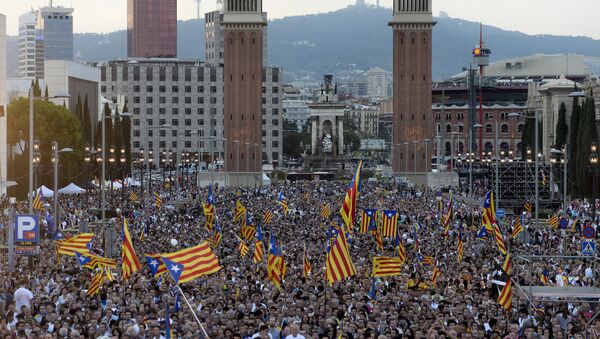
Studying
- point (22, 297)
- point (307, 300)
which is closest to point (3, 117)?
point (22, 297)

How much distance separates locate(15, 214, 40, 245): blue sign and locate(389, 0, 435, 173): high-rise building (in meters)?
112

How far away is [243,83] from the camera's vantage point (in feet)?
489

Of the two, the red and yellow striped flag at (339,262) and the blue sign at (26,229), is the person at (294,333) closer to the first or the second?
the red and yellow striped flag at (339,262)

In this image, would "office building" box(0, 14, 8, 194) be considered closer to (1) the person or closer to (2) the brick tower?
(1) the person

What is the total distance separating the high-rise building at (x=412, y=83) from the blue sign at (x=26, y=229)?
11185cm

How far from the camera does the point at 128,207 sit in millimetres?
77812

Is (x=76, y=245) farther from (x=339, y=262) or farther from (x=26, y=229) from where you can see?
(x=339, y=262)

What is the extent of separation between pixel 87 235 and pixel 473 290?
1019cm

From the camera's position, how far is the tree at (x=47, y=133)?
8444cm

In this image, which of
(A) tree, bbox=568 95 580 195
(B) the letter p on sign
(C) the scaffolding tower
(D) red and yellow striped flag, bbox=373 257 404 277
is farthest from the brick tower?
(D) red and yellow striped flag, bbox=373 257 404 277

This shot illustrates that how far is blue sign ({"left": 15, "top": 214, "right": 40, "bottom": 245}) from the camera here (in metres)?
34.8

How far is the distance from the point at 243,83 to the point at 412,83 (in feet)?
62.6

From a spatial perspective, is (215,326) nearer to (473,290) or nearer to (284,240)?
(473,290)

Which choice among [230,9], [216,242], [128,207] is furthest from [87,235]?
[230,9]
